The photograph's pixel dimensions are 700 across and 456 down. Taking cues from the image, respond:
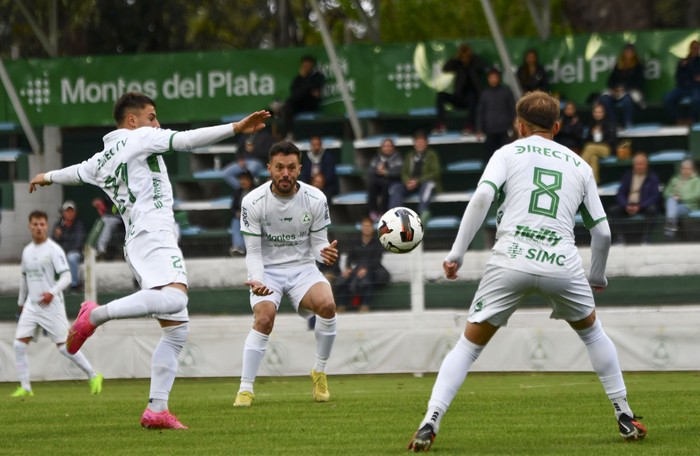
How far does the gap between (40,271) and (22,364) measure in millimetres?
1186

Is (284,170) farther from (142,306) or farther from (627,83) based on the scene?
(627,83)

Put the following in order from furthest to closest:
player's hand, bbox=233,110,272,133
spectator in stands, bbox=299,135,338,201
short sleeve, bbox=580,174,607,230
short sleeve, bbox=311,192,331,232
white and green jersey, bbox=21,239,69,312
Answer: spectator in stands, bbox=299,135,338,201, white and green jersey, bbox=21,239,69,312, short sleeve, bbox=311,192,331,232, player's hand, bbox=233,110,272,133, short sleeve, bbox=580,174,607,230

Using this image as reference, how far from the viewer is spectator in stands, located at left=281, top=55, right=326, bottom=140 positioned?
24.4 m

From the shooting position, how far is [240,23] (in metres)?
39.6

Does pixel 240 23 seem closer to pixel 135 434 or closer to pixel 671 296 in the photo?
pixel 671 296

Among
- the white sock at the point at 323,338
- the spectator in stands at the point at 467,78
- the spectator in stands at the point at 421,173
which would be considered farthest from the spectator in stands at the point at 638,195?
the white sock at the point at 323,338

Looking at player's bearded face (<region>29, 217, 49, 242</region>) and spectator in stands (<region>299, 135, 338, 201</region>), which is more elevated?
spectator in stands (<region>299, 135, 338, 201</region>)

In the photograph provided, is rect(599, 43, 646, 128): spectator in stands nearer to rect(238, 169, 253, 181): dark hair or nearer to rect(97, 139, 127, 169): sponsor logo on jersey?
rect(238, 169, 253, 181): dark hair

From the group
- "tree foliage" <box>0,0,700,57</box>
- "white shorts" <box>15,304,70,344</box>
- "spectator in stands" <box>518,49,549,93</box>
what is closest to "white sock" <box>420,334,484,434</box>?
"white shorts" <box>15,304,70,344</box>

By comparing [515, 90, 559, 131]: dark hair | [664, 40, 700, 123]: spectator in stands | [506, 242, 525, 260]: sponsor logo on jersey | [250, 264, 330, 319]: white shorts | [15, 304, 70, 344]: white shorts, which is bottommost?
[15, 304, 70, 344]: white shorts

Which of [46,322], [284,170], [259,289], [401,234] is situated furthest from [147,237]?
[46,322]

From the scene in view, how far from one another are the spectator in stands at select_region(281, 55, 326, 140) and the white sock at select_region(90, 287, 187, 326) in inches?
603

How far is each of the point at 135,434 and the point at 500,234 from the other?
10.2 feet

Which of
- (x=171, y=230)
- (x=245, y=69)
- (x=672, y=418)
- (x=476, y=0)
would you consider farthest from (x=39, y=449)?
(x=476, y=0)
